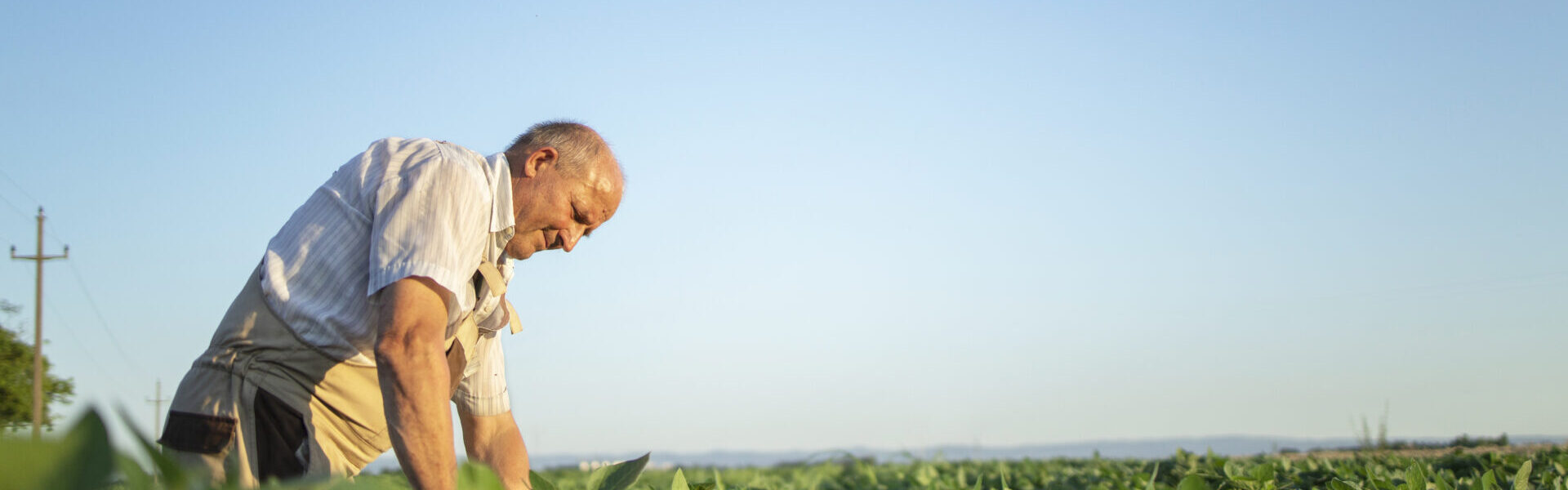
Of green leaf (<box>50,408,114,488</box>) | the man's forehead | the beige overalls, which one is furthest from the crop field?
the man's forehead

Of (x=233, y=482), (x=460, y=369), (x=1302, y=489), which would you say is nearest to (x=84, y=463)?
(x=233, y=482)

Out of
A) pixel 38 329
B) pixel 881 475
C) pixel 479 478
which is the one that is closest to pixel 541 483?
pixel 479 478

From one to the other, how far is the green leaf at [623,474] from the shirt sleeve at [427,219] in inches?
25.8

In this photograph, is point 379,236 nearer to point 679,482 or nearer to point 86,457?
point 679,482

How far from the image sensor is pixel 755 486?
12.5 feet

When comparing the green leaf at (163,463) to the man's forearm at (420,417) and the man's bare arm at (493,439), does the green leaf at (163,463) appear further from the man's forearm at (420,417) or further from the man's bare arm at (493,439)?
the man's bare arm at (493,439)

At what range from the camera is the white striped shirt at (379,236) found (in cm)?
237

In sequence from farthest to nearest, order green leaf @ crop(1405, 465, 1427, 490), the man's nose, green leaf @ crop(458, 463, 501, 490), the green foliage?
the man's nose
green leaf @ crop(1405, 465, 1427, 490)
green leaf @ crop(458, 463, 501, 490)
the green foliage

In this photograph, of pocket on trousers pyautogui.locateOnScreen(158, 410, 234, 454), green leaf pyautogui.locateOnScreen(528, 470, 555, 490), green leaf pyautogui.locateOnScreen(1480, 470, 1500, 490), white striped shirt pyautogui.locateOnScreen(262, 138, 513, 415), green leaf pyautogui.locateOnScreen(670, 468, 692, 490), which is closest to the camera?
green leaf pyautogui.locateOnScreen(528, 470, 555, 490)

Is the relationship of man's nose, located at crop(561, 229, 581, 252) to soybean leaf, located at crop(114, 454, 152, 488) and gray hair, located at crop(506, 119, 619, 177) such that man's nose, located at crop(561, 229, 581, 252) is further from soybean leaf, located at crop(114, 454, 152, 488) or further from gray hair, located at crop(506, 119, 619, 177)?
soybean leaf, located at crop(114, 454, 152, 488)

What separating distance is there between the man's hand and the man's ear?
2.15ft

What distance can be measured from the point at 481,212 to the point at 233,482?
1.89 metres

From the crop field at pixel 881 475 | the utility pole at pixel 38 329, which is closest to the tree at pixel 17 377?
the utility pole at pixel 38 329

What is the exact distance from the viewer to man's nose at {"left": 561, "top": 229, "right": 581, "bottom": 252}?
309 cm
